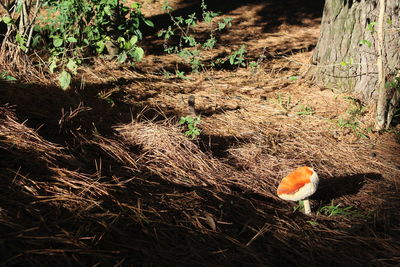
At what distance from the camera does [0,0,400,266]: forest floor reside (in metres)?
1.61

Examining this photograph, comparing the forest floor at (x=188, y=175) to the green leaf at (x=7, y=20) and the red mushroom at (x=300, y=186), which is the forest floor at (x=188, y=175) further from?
the green leaf at (x=7, y=20)

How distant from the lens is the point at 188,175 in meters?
2.32

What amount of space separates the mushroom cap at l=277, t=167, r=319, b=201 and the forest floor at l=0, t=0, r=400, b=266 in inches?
5.0

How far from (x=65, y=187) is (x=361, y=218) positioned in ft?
5.25

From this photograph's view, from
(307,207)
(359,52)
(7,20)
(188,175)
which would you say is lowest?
(307,207)

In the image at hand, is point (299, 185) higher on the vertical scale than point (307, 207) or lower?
higher

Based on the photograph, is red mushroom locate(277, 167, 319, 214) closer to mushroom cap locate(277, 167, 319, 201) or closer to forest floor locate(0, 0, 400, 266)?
mushroom cap locate(277, 167, 319, 201)

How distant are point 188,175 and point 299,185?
644mm

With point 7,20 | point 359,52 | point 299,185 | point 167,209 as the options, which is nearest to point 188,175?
point 167,209

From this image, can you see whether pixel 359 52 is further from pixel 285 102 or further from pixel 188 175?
pixel 188 175

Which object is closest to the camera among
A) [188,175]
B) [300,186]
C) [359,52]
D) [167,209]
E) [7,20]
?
[167,209]

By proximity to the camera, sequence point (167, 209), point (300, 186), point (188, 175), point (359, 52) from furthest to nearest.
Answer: point (359, 52), point (188, 175), point (300, 186), point (167, 209)

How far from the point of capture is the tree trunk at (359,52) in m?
3.29

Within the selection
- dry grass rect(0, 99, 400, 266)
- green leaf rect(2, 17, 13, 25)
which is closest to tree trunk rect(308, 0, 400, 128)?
dry grass rect(0, 99, 400, 266)
